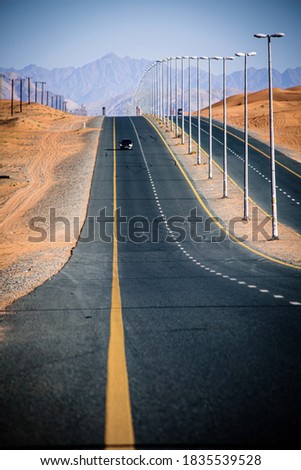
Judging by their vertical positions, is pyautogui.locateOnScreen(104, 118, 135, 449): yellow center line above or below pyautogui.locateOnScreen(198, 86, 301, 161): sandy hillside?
below

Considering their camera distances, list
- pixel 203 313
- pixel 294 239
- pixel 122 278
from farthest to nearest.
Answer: pixel 294 239 < pixel 122 278 < pixel 203 313

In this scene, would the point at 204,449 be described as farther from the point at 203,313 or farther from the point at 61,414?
the point at 203,313

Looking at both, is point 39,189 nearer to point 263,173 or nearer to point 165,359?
point 263,173

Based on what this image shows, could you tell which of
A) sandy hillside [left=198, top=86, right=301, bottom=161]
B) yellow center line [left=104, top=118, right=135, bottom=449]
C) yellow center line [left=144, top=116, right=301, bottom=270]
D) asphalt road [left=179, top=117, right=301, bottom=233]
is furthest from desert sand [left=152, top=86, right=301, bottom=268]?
yellow center line [left=104, top=118, right=135, bottom=449]

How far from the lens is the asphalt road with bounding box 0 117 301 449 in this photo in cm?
502

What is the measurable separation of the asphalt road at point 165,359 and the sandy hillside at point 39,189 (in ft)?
11.0

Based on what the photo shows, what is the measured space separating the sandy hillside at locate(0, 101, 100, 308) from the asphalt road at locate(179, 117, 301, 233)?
48.8ft

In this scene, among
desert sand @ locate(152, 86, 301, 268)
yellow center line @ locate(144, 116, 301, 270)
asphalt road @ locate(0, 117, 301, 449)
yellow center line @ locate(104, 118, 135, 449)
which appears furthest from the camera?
desert sand @ locate(152, 86, 301, 268)

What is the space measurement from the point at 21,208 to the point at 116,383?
4252 cm

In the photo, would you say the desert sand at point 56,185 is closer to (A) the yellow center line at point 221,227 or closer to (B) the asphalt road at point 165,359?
(A) the yellow center line at point 221,227

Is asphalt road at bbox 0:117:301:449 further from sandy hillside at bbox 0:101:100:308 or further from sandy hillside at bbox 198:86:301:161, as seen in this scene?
sandy hillside at bbox 198:86:301:161

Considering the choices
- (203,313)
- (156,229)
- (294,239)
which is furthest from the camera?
(156,229)
